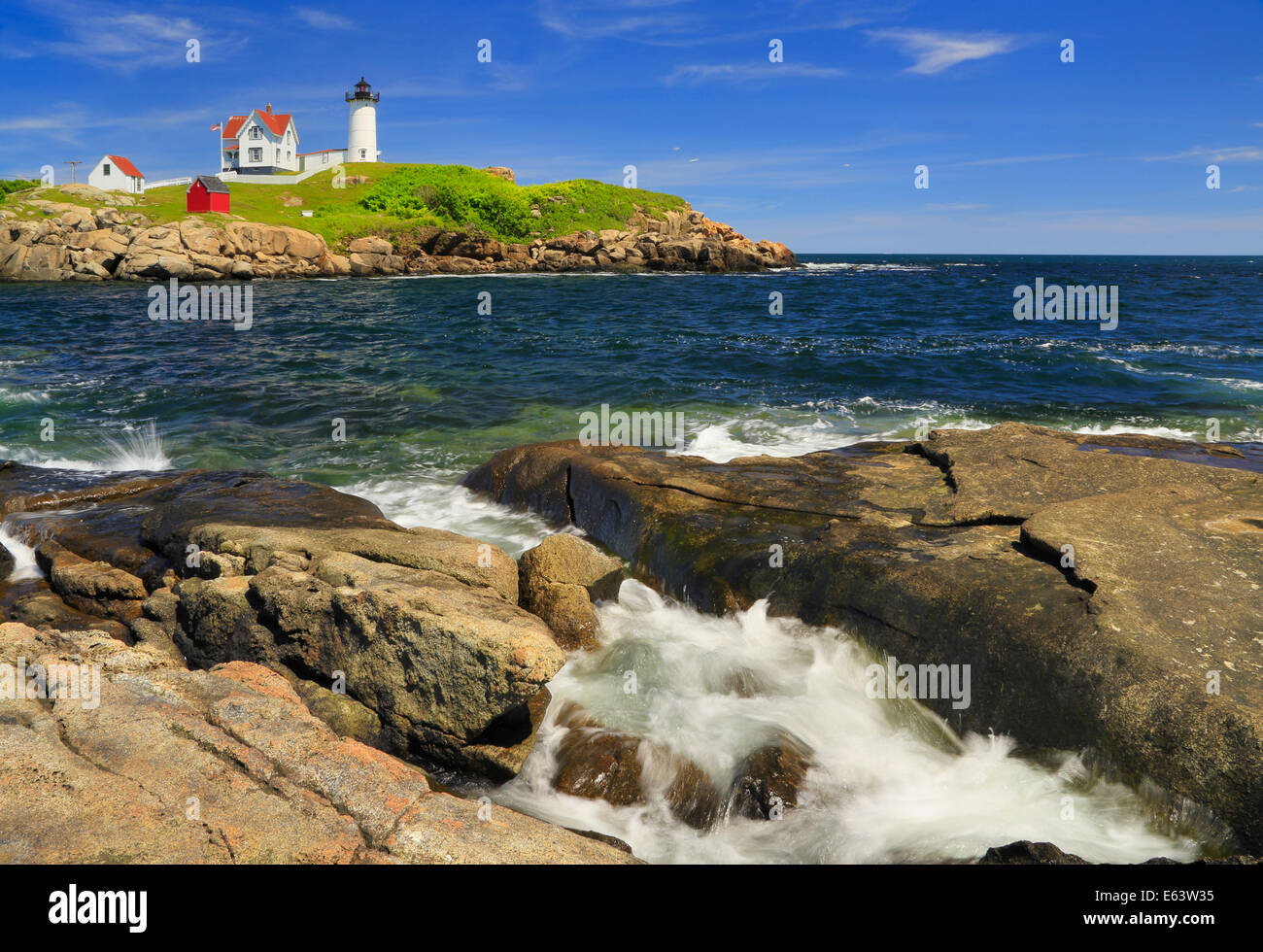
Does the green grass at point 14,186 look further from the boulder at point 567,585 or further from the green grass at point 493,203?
the boulder at point 567,585

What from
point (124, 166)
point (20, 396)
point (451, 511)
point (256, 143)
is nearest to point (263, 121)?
point (256, 143)

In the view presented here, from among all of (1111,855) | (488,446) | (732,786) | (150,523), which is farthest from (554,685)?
(488,446)

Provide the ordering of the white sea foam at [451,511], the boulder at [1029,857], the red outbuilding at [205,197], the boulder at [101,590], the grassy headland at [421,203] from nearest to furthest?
the boulder at [1029,857] < the boulder at [101,590] < the white sea foam at [451,511] < the red outbuilding at [205,197] < the grassy headland at [421,203]

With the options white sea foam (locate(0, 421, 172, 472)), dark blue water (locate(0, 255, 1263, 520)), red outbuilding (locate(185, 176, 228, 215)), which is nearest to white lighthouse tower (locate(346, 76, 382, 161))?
red outbuilding (locate(185, 176, 228, 215))

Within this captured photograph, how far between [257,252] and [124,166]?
40080 mm

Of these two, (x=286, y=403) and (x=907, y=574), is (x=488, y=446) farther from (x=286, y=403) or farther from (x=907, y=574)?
(x=907, y=574)

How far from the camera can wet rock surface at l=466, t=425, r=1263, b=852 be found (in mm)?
5121

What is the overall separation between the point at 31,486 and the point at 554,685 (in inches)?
371

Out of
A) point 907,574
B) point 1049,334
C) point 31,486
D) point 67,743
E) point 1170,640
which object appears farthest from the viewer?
point 1049,334

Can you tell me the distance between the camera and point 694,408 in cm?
1848

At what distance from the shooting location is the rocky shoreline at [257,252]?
58000 millimetres

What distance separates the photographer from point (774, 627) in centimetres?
724

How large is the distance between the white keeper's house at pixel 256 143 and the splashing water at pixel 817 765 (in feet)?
370

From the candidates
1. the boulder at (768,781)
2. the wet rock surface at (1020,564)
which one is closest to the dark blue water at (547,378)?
the wet rock surface at (1020,564)
